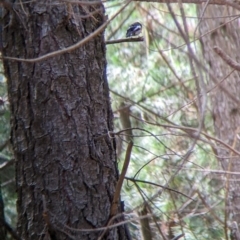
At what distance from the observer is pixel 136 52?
4715mm

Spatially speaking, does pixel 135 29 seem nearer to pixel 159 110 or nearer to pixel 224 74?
pixel 224 74

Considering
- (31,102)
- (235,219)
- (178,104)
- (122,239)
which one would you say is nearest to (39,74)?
(31,102)

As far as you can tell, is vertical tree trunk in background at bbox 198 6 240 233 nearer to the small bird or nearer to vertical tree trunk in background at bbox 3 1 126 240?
the small bird

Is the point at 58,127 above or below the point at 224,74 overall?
below

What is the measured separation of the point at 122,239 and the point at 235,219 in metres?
1.78

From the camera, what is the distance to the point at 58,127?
185 centimetres

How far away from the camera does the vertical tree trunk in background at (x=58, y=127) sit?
182 centimetres

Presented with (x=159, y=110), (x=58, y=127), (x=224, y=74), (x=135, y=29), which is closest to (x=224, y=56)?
(x=58, y=127)

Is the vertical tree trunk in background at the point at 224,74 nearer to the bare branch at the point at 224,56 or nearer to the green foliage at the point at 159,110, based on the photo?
the green foliage at the point at 159,110

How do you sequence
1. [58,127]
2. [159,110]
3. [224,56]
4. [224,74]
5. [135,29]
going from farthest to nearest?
[159,110] < [224,74] < [135,29] < [58,127] < [224,56]

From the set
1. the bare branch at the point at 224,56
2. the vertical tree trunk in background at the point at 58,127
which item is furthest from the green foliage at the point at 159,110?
the bare branch at the point at 224,56

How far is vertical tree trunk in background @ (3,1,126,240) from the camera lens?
182cm

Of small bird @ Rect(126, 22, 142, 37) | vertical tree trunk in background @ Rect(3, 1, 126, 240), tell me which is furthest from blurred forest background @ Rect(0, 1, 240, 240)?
vertical tree trunk in background @ Rect(3, 1, 126, 240)

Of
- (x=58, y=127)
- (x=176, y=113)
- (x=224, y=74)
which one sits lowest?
(x=58, y=127)
